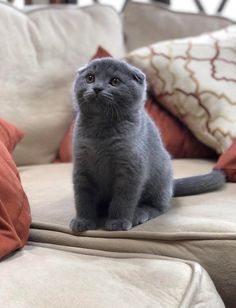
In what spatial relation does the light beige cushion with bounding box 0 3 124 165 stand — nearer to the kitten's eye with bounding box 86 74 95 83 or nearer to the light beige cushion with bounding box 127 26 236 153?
the light beige cushion with bounding box 127 26 236 153

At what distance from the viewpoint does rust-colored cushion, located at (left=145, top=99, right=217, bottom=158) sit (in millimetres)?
1673

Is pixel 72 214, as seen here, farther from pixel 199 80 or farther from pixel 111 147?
pixel 199 80

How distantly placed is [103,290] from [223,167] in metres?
0.70

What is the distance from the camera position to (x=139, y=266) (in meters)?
0.87

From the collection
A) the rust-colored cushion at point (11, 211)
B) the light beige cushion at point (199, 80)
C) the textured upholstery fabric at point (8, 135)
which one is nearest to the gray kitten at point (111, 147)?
the rust-colored cushion at point (11, 211)

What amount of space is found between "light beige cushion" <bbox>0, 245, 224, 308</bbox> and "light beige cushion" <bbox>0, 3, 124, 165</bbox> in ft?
2.38

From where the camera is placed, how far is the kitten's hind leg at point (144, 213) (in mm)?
1030

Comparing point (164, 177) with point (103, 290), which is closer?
point (103, 290)

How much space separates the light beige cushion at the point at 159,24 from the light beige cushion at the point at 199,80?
0.18 m

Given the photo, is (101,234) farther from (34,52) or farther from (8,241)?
(34,52)

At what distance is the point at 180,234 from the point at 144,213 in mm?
131

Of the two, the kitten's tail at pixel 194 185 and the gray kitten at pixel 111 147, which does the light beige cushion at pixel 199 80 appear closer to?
the kitten's tail at pixel 194 185

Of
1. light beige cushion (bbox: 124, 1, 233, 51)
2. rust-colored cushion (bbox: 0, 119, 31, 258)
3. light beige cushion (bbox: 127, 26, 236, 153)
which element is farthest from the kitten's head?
light beige cushion (bbox: 124, 1, 233, 51)

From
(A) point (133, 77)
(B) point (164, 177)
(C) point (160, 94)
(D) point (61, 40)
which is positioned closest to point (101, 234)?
(B) point (164, 177)
